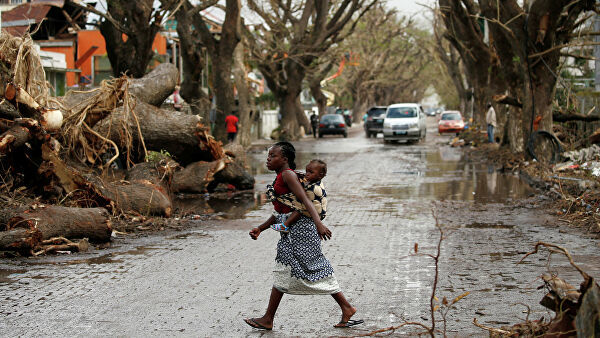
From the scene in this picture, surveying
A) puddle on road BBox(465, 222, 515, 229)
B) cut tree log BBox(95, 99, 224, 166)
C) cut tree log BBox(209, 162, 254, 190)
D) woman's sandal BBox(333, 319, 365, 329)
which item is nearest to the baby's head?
woman's sandal BBox(333, 319, 365, 329)

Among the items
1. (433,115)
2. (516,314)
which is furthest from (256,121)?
(433,115)

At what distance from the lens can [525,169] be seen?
61.1 ft

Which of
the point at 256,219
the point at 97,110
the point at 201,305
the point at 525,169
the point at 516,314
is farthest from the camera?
the point at 525,169

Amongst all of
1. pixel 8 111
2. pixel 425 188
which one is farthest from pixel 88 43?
pixel 8 111

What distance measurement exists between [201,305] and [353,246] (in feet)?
10.9

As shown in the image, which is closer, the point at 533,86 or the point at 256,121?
the point at 533,86

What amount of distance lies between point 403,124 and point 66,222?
98.6ft

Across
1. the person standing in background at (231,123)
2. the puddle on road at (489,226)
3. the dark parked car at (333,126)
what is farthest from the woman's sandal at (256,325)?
the dark parked car at (333,126)

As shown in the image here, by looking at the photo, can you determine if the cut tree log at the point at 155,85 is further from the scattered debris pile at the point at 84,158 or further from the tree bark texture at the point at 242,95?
the tree bark texture at the point at 242,95

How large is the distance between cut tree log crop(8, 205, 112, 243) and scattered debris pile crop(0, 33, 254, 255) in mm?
13

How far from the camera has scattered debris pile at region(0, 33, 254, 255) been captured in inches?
367

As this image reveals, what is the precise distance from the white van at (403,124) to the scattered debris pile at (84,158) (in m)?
22.4

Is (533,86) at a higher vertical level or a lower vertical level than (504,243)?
higher

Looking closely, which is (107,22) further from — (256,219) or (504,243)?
(504,243)
